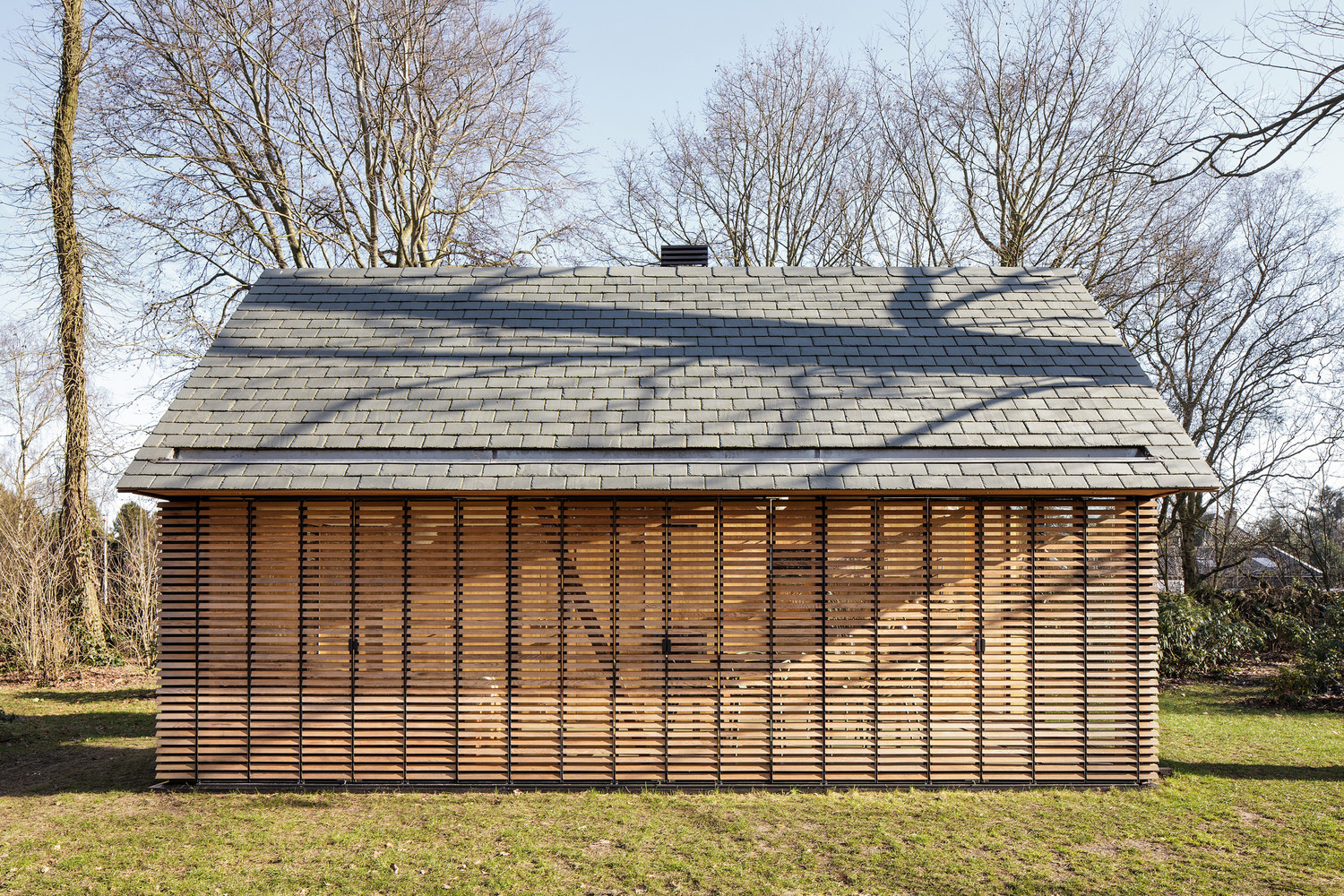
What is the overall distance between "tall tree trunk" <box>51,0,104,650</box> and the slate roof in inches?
311

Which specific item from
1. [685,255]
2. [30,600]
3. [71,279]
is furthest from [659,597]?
[71,279]

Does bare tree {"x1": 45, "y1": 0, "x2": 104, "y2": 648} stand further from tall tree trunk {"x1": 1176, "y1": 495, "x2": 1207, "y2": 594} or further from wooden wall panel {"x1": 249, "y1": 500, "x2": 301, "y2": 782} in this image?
tall tree trunk {"x1": 1176, "y1": 495, "x2": 1207, "y2": 594}

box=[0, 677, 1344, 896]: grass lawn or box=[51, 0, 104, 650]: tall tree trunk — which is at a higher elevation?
box=[51, 0, 104, 650]: tall tree trunk

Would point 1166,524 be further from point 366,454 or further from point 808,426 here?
point 366,454

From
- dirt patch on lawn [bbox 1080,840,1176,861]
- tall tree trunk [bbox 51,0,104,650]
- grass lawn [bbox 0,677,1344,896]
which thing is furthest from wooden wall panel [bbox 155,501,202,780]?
tall tree trunk [bbox 51,0,104,650]

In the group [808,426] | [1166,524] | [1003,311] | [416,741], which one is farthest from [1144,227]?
[416,741]

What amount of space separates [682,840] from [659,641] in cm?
177

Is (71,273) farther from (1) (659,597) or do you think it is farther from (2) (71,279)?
(1) (659,597)

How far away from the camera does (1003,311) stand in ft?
30.4

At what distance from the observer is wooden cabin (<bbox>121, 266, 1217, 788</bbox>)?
7.17 metres

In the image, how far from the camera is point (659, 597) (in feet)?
24.1

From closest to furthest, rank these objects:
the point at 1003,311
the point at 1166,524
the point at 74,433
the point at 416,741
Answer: the point at 416,741 < the point at 1003,311 < the point at 74,433 < the point at 1166,524

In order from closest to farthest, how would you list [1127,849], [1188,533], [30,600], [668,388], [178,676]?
[1127,849] → [178,676] → [668,388] → [30,600] → [1188,533]

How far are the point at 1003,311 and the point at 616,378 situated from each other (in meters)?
4.65
